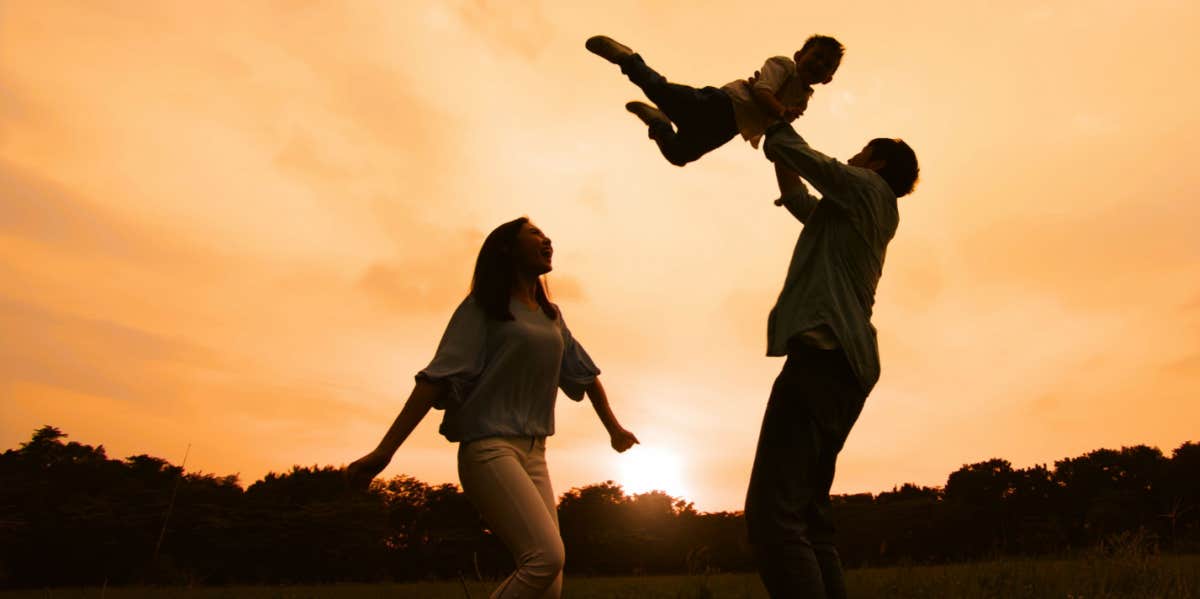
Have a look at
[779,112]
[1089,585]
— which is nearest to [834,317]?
[779,112]

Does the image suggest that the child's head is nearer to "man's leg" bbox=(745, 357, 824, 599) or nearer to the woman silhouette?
the woman silhouette

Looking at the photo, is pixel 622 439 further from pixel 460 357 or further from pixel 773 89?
pixel 773 89

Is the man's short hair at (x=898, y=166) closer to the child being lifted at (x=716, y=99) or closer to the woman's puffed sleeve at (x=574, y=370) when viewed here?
the child being lifted at (x=716, y=99)

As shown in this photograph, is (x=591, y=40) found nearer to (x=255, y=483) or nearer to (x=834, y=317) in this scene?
(x=834, y=317)

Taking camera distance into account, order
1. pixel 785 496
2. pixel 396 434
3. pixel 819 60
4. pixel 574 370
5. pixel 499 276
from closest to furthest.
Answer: pixel 785 496
pixel 396 434
pixel 499 276
pixel 819 60
pixel 574 370

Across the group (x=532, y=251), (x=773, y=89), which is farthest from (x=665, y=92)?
(x=532, y=251)

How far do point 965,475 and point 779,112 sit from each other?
63070 mm

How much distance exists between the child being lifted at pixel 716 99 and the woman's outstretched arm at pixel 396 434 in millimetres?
1998

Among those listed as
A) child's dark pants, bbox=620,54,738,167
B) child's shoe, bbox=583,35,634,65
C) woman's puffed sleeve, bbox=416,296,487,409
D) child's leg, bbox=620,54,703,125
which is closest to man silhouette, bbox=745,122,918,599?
child's dark pants, bbox=620,54,738,167

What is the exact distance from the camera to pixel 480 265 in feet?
14.5

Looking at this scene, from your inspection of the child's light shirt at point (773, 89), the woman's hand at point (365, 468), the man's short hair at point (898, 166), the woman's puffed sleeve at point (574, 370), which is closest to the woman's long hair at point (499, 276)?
the woman's puffed sleeve at point (574, 370)

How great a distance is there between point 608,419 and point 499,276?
3.72 feet

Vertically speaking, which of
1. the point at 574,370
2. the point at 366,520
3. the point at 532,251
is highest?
the point at 366,520

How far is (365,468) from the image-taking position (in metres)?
3.73
